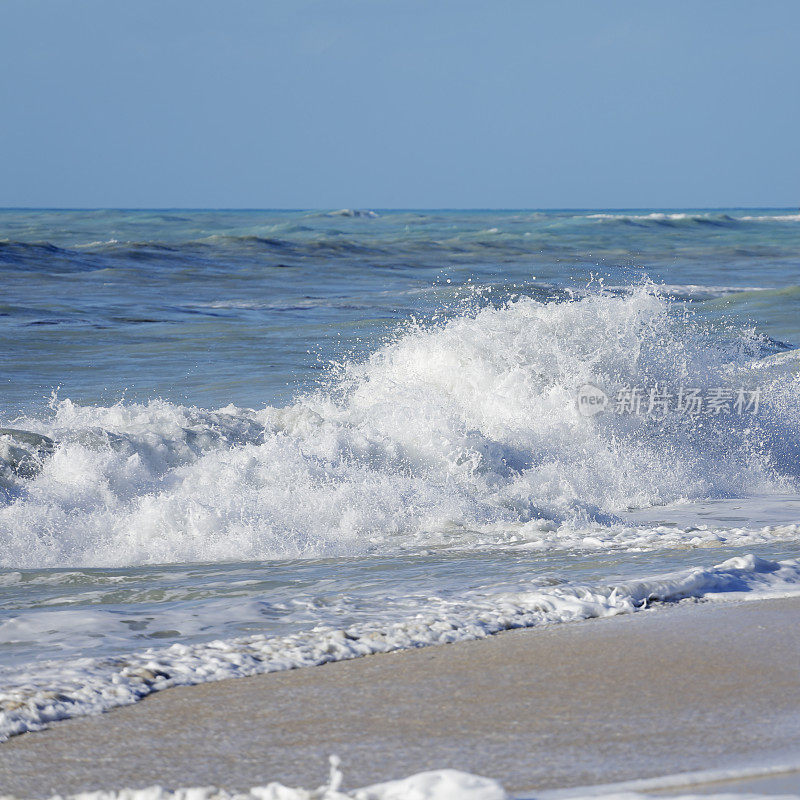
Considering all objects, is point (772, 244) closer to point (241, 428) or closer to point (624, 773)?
point (241, 428)

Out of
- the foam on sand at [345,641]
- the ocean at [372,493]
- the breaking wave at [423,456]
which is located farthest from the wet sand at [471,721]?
the breaking wave at [423,456]

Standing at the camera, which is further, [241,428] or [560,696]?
[241,428]

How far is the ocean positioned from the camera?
3941mm

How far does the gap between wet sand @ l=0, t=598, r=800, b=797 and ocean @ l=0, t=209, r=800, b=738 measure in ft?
0.78

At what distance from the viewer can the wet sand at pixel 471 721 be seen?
2.54m

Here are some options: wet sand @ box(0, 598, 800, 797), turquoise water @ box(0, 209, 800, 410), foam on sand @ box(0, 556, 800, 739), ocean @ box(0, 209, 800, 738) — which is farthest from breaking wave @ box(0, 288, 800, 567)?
turquoise water @ box(0, 209, 800, 410)

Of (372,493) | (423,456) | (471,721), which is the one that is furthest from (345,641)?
(423,456)

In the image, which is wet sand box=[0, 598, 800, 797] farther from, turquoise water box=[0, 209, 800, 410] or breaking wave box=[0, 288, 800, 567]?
turquoise water box=[0, 209, 800, 410]

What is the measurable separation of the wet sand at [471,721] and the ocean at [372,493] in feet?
0.78

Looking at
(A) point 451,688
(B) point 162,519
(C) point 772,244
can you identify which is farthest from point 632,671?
(C) point 772,244

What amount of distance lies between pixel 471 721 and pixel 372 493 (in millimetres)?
3282

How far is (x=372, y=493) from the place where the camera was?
607 centimetres

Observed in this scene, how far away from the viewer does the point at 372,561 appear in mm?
5203

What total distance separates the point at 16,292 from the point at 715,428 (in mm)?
15277
